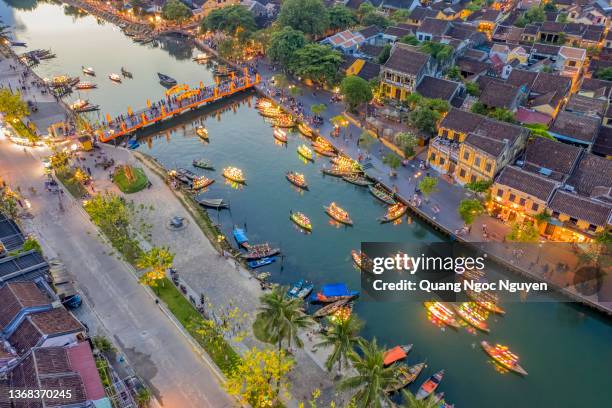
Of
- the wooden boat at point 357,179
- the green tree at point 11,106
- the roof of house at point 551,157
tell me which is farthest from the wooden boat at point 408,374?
the green tree at point 11,106

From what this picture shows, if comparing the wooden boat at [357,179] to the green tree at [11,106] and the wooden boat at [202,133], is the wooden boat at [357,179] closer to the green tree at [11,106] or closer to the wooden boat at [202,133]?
the wooden boat at [202,133]

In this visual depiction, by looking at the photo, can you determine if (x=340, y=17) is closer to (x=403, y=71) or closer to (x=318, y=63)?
(x=318, y=63)

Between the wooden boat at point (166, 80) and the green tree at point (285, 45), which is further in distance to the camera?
the wooden boat at point (166, 80)

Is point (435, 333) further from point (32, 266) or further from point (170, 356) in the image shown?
point (32, 266)

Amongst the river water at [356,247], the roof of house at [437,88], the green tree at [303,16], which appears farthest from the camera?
the green tree at [303,16]

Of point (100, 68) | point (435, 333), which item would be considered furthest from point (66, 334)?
point (100, 68)

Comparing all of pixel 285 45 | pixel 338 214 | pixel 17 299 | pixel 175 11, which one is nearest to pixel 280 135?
pixel 338 214
